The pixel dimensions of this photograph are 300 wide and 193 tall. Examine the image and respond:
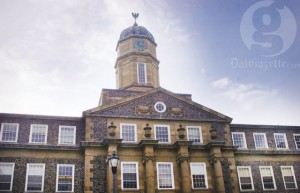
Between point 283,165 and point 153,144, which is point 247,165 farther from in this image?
point 153,144

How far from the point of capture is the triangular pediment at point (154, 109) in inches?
1243

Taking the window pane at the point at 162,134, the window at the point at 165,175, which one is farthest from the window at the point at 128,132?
the window at the point at 165,175

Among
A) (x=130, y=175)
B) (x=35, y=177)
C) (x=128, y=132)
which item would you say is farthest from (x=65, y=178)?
(x=128, y=132)

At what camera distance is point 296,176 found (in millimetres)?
34438

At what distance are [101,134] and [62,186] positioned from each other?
5.50 metres

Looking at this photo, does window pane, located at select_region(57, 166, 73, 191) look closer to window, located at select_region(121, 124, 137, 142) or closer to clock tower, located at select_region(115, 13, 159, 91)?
window, located at select_region(121, 124, 137, 142)

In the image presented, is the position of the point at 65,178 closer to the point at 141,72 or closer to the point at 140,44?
the point at 141,72

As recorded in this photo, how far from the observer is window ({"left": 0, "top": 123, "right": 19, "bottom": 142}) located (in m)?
29.2

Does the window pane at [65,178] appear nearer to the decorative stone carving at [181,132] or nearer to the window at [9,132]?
the window at [9,132]

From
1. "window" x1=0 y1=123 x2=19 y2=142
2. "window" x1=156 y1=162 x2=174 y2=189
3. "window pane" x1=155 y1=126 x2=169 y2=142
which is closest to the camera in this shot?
"window" x1=0 y1=123 x2=19 y2=142

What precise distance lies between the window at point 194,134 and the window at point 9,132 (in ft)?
51.7

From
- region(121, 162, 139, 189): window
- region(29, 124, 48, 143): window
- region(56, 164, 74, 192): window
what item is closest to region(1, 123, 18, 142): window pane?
region(29, 124, 48, 143): window

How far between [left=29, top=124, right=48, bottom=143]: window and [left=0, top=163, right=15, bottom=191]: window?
2773 mm

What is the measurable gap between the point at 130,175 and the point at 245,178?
1175 centimetres
